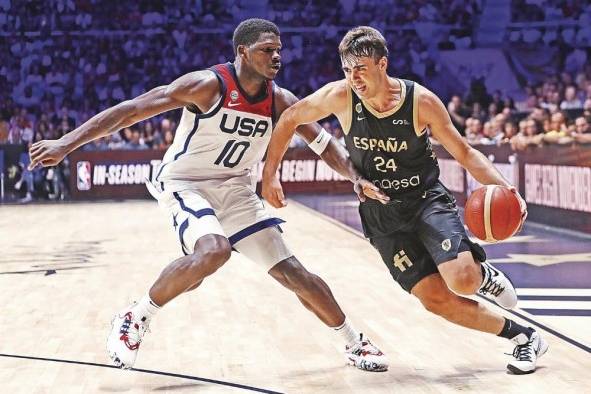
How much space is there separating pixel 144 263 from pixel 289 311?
3329mm

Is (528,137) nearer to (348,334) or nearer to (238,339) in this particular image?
(238,339)

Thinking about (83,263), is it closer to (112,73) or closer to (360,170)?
(360,170)

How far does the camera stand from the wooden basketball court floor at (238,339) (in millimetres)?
4523

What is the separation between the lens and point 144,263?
9.62 m

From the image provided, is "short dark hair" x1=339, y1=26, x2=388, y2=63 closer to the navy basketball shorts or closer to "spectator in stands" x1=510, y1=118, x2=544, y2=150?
the navy basketball shorts

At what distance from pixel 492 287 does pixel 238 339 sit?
1.67 meters

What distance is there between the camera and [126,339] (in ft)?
15.1

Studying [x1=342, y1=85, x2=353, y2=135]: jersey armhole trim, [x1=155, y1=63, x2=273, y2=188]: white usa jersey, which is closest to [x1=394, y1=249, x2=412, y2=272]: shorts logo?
[x1=342, y1=85, x2=353, y2=135]: jersey armhole trim

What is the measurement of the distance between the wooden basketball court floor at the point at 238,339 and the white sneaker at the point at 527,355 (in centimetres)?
5

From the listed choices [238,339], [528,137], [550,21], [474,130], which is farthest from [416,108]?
[550,21]

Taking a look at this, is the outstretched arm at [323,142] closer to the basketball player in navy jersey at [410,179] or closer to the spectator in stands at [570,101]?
the basketball player in navy jersey at [410,179]

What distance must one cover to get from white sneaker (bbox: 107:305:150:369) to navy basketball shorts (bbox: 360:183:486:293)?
1223 mm

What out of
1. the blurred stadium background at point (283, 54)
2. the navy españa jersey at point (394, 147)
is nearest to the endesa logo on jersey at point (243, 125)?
the navy españa jersey at point (394, 147)

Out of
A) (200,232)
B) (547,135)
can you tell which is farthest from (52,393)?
(547,135)
